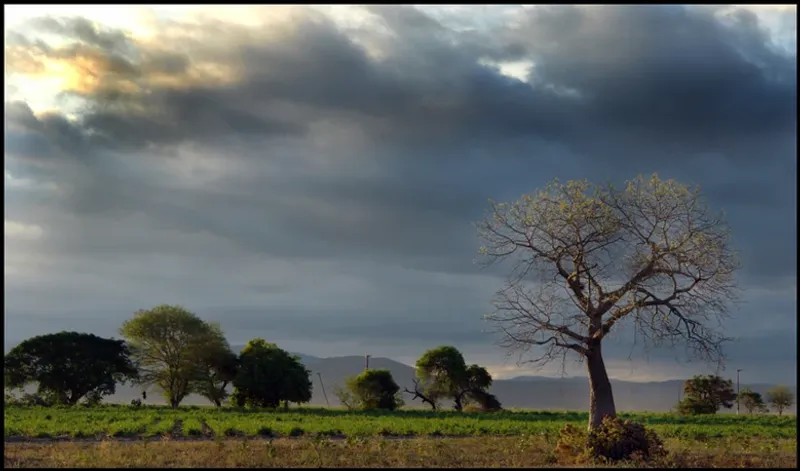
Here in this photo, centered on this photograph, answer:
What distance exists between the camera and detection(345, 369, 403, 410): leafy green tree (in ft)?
253

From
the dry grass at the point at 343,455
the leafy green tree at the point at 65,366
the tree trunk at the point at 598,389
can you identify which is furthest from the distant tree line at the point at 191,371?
the tree trunk at the point at 598,389

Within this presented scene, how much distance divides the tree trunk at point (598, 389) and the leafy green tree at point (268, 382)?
4973 centimetres

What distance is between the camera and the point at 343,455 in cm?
2447

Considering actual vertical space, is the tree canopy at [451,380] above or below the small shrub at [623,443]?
above

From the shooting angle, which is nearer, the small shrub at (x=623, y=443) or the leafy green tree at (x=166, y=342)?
the small shrub at (x=623, y=443)

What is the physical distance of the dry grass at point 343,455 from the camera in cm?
2231

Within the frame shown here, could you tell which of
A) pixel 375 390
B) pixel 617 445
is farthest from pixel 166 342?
pixel 617 445

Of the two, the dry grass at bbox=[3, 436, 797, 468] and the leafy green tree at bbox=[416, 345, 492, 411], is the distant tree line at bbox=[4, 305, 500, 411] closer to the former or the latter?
the leafy green tree at bbox=[416, 345, 492, 411]

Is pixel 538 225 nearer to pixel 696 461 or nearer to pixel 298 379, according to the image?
pixel 696 461

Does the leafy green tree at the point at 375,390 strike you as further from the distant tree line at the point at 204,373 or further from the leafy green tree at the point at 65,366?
the leafy green tree at the point at 65,366

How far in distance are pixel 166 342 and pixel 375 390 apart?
22.4 m

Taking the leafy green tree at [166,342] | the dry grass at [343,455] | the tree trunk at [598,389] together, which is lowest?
the dry grass at [343,455]

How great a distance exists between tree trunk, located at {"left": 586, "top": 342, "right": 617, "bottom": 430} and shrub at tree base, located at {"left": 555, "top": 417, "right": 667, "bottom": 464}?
2.15 m

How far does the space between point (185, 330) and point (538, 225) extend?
199 feet
